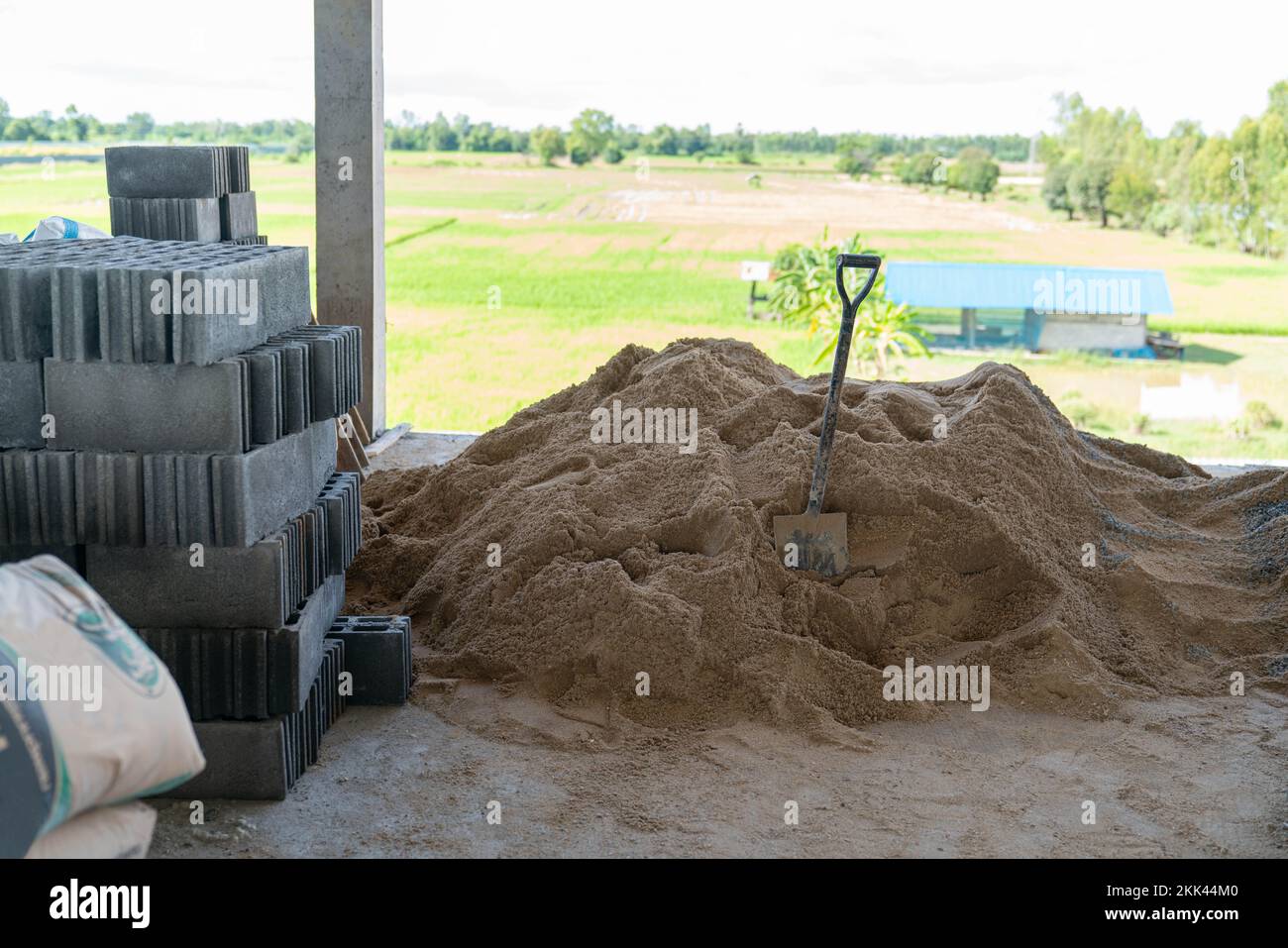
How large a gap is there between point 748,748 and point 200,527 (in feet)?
5.36

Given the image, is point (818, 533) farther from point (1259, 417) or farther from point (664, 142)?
point (664, 142)

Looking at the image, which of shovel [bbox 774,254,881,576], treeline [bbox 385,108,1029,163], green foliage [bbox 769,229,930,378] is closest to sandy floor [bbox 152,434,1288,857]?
shovel [bbox 774,254,881,576]

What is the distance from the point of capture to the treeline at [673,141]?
15867 millimetres

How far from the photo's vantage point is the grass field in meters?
13.9

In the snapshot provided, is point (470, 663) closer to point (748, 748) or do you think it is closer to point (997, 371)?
point (748, 748)

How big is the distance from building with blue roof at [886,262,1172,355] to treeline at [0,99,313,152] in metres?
7.18

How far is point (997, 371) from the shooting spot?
531cm

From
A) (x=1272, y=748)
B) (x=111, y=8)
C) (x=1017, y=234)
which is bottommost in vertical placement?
(x=1272, y=748)

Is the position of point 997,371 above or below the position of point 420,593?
above

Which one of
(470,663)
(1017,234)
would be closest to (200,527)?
(470,663)

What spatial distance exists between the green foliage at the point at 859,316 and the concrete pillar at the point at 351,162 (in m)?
5.58

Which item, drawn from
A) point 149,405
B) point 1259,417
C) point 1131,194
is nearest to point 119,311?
point 149,405

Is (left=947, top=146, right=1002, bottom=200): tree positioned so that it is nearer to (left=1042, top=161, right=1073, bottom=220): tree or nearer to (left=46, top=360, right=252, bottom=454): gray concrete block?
(left=1042, top=161, right=1073, bottom=220): tree

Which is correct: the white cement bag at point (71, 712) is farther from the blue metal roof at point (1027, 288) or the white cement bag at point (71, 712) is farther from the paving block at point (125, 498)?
the blue metal roof at point (1027, 288)
